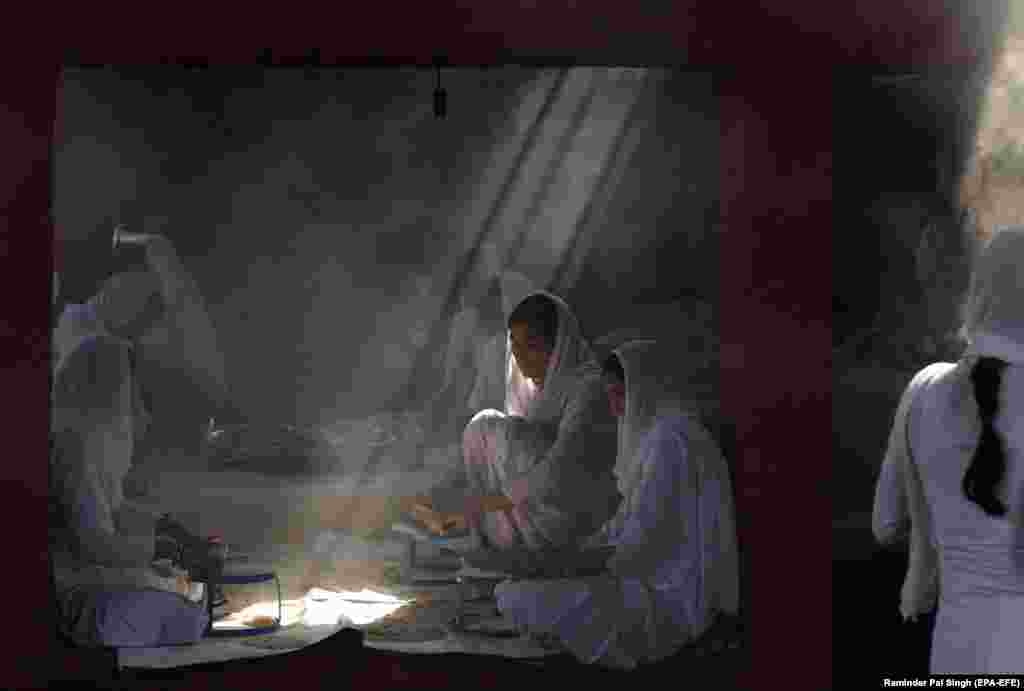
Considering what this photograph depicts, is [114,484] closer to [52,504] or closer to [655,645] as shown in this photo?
[52,504]

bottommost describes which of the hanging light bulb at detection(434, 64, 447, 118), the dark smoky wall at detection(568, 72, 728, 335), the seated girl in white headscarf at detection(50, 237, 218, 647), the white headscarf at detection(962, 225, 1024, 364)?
the seated girl in white headscarf at detection(50, 237, 218, 647)

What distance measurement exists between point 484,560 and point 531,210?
3.75 feet

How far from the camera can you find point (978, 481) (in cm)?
429

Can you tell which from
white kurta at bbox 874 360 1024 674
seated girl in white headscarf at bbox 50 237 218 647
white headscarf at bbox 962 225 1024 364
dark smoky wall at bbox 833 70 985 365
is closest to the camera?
white kurta at bbox 874 360 1024 674

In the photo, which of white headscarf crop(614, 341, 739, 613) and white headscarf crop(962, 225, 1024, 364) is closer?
white headscarf crop(962, 225, 1024, 364)

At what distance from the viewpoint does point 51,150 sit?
4609mm

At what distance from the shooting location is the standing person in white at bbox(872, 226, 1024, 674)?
168 inches

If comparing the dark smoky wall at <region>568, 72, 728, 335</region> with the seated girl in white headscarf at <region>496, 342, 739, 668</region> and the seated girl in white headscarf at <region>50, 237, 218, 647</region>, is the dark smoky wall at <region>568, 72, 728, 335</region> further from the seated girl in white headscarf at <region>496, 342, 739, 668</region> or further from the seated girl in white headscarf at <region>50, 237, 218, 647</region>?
the seated girl in white headscarf at <region>50, 237, 218, 647</region>

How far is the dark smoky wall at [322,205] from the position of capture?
4590mm

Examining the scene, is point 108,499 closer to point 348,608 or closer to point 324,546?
point 324,546

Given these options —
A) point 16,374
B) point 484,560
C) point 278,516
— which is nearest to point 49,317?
point 16,374

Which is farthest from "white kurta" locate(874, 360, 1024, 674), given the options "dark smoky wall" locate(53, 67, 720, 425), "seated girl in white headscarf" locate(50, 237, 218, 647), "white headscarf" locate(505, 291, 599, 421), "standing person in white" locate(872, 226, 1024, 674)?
"seated girl in white headscarf" locate(50, 237, 218, 647)

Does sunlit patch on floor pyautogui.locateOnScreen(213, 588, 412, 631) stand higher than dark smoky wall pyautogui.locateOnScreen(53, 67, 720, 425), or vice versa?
dark smoky wall pyautogui.locateOnScreen(53, 67, 720, 425)

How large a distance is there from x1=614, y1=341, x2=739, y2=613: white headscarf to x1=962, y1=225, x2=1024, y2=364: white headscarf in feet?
2.93
